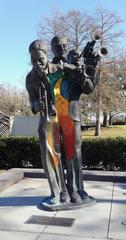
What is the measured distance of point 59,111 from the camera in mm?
5727

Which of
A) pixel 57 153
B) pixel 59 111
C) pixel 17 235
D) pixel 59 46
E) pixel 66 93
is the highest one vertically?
pixel 59 46

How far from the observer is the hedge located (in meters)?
11.3

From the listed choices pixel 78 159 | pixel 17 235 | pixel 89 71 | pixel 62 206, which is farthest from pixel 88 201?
pixel 89 71

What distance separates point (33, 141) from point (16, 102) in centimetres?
3751

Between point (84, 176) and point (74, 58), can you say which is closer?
point (74, 58)

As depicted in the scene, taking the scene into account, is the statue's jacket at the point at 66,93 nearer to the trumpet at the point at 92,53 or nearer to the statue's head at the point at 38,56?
the statue's head at the point at 38,56

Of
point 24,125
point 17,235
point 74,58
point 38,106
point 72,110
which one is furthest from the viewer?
point 24,125

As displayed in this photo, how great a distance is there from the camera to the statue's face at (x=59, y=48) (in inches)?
227

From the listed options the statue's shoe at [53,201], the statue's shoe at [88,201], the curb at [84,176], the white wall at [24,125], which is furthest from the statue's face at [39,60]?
the white wall at [24,125]

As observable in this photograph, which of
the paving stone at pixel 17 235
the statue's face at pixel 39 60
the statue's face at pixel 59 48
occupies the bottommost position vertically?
the paving stone at pixel 17 235

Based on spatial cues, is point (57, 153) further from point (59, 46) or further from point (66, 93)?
point (59, 46)

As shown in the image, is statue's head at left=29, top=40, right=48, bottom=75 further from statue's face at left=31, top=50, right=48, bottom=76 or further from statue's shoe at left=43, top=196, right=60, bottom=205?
statue's shoe at left=43, top=196, right=60, bottom=205

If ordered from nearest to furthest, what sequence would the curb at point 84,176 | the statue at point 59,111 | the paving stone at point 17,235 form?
1. the paving stone at point 17,235
2. the statue at point 59,111
3. the curb at point 84,176

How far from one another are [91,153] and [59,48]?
6165 mm
